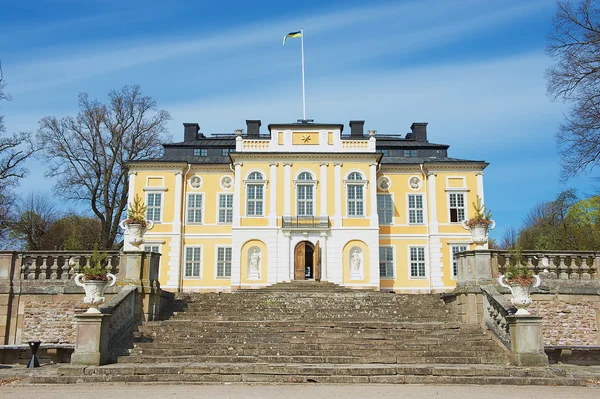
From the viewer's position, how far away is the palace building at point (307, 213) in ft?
94.4

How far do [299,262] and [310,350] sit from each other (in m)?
16.8

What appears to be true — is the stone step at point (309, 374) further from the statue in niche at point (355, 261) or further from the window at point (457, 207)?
the window at point (457, 207)

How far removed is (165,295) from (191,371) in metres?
5.16

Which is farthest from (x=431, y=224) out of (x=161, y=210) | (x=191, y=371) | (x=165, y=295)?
(x=191, y=371)

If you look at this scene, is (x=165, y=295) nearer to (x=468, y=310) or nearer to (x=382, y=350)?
(x=382, y=350)

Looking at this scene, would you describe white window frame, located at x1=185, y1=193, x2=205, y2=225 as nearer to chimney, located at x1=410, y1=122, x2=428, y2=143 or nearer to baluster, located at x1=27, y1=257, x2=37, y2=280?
chimney, located at x1=410, y1=122, x2=428, y2=143

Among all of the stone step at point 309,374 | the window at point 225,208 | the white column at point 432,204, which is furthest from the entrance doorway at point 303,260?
the stone step at point 309,374

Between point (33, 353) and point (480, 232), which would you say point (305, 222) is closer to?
point (480, 232)

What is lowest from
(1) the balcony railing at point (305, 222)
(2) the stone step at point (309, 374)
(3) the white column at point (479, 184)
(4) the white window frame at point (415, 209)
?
(2) the stone step at point (309, 374)

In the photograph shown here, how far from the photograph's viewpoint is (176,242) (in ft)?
99.0

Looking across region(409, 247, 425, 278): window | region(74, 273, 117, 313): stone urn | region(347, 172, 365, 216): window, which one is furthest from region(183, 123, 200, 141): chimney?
region(74, 273, 117, 313): stone urn

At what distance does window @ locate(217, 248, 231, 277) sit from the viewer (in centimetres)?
3014

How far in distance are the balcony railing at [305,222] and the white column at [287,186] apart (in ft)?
1.46

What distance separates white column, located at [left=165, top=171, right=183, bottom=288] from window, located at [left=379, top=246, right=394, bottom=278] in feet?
35.4
